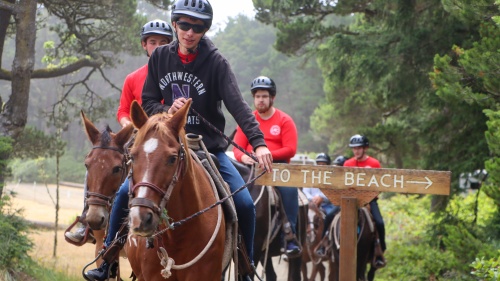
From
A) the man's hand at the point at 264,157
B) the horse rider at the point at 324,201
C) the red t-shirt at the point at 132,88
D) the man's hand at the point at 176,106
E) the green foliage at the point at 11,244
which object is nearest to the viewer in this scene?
the man's hand at the point at 176,106

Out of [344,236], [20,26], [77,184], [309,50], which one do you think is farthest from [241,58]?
[344,236]

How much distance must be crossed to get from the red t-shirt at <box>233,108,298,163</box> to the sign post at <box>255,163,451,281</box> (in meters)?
2.64

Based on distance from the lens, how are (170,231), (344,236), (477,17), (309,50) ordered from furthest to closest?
1. (309,50)
2. (477,17)
3. (344,236)
4. (170,231)

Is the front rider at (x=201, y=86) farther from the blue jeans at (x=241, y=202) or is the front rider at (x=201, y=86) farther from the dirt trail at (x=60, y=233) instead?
the dirt trail at (x=60, y=233)

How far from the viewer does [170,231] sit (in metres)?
5.95

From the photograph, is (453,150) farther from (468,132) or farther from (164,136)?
(164,136)

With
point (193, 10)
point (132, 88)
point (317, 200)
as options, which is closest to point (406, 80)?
point (317, 200)

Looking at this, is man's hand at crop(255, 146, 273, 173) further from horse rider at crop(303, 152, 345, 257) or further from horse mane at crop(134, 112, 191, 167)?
horse rider at crop(303, 152, 345, 257)

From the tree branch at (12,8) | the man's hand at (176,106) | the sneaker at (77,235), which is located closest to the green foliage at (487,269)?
the man's hand at (176,106)

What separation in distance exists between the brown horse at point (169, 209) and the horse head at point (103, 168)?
1250mm

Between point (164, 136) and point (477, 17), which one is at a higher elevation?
point (477, 17)

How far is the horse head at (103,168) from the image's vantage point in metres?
7.62

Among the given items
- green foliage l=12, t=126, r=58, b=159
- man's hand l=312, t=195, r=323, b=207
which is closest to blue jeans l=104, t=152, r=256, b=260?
green foliage l=12, t=126, r=58, b=159

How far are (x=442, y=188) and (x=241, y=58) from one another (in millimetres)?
71195
